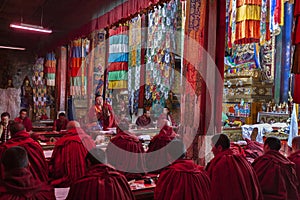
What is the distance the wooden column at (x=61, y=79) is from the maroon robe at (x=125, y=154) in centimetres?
794

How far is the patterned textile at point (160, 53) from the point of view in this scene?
31.4 feet

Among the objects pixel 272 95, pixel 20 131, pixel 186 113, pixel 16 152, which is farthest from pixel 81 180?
pixel 272 95

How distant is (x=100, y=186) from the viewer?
2.37m

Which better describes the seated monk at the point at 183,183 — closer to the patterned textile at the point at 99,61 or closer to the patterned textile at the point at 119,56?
the patterned textile at the point at 119,56

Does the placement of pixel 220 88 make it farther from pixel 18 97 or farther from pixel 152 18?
pixel 18 97

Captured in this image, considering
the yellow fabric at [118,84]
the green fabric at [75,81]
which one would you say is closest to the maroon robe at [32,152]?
the yellow fabric at [118,84]

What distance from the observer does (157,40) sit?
382 inches

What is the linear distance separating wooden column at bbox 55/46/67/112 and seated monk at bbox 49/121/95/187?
A: 25.7 feet

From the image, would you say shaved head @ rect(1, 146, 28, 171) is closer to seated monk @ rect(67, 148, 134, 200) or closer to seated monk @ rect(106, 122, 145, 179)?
seated monk @ rect(67, 148, 134, 200)

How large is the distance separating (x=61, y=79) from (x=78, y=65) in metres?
1.82

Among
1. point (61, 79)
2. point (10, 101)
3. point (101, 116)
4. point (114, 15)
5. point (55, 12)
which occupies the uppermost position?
point (55, 12)

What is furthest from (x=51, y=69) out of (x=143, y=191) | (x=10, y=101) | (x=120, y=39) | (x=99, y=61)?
(x=143, y=191)

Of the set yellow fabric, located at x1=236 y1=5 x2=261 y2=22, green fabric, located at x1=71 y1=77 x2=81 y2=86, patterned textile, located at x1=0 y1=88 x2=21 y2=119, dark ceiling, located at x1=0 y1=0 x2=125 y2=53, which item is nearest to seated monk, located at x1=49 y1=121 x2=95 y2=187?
yellow fabric, located at x1=236 y1=5 x2=261 y2=22

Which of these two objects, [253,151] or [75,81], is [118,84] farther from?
[253,151]
